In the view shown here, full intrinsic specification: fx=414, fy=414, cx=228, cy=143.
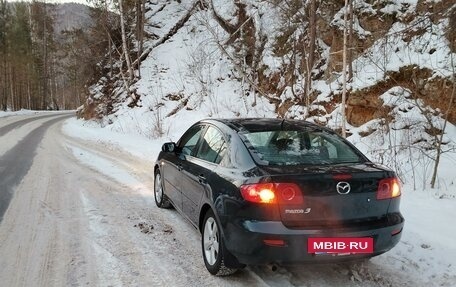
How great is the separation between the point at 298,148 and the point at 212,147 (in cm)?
102

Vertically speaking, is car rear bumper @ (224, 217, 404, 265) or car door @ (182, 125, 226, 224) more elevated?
car door @ (182, 125, 226, 224)

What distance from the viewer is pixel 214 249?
4008mm

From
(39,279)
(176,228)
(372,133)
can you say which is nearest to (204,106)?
(372,133)

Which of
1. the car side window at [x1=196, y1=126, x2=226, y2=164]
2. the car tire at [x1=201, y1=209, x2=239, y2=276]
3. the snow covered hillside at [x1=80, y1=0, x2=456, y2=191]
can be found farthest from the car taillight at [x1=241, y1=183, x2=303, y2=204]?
the snow covered hillside at [x1=80, y1=0, x2=456, y2=191]

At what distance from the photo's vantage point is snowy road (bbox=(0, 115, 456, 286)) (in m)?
3.84

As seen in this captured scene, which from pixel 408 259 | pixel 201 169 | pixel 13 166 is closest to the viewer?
pixel 408 259

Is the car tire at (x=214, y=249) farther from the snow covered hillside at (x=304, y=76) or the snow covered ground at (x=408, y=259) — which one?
the snow covered hillside at (x=304, y=76)

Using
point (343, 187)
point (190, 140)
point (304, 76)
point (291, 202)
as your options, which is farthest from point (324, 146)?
point (304, 76)

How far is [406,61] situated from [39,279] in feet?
34.9

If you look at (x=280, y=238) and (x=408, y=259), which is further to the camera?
(x=408, y=259)

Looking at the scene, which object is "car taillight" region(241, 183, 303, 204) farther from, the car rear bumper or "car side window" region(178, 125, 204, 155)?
"car side window" region(178, 125, 204, 155)

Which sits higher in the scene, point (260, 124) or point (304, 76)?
point (304, 76)

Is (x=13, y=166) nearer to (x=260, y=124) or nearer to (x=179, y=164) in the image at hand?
(x=179, y=164)

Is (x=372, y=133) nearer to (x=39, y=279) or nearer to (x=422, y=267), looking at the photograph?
(x=422, y=267)
